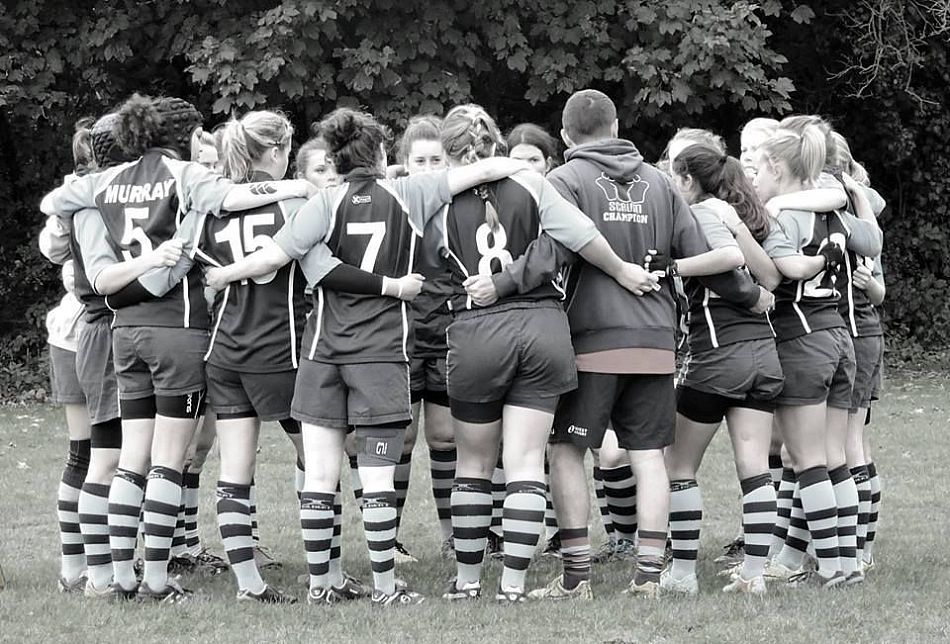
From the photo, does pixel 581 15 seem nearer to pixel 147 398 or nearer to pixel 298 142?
pixel 298 142

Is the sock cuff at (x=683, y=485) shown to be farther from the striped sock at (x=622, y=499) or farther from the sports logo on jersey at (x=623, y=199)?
the sports logo on jersey at (x=623, y=199)

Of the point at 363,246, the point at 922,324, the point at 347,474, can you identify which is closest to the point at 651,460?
the point at 363,246

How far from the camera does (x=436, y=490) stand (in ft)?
23.4

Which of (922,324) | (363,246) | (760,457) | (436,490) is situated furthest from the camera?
(922,324)

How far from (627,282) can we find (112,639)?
2.54 meters

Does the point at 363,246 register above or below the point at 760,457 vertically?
above

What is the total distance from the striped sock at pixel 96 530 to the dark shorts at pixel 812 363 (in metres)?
3.07

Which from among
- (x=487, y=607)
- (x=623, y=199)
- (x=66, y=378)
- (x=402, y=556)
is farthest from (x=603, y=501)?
(x=66, y=378)

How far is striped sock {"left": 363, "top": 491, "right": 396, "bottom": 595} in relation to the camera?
5.64 metres

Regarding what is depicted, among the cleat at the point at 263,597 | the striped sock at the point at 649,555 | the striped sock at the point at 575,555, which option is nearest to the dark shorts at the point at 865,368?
the striped sock at the point at 649,555

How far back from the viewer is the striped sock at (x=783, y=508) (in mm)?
6801

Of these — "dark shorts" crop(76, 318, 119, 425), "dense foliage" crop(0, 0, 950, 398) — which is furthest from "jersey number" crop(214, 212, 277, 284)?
"dense foliage" crop(0, 0, 950, 398)

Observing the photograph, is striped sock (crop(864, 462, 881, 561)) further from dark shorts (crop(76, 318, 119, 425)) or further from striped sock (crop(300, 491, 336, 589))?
dark shorts (crop(76, 318, 119, 425))

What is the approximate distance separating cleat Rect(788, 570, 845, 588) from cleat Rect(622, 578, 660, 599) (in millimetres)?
709
